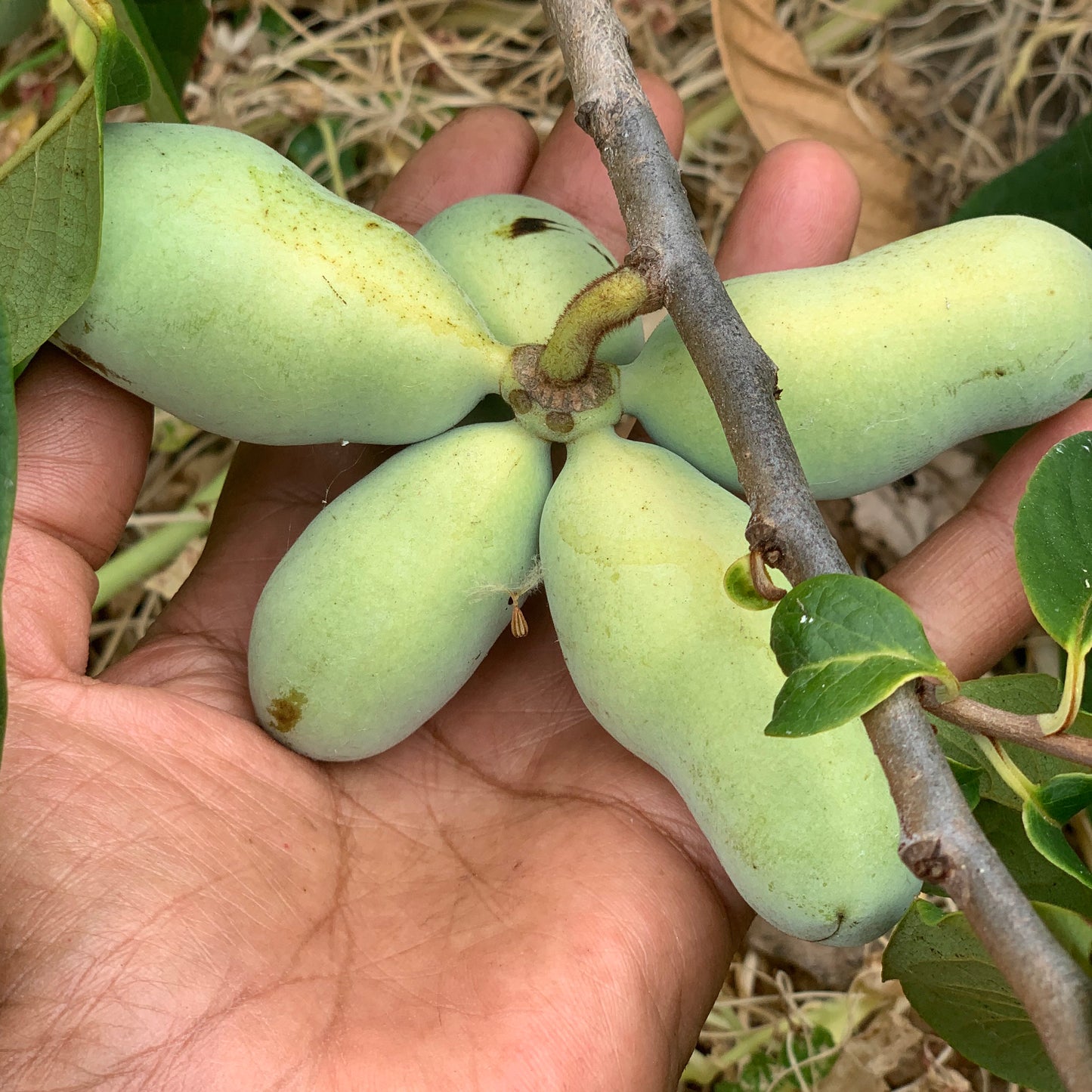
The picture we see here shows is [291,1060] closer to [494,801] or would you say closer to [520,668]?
[494,801]

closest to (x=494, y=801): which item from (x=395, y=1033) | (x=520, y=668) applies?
(x=520, y=668)

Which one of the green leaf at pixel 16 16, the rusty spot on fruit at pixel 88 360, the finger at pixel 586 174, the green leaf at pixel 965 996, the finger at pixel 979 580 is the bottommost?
the green leaf at pixel 965 996

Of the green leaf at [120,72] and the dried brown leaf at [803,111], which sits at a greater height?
the green leaf at [120,72]

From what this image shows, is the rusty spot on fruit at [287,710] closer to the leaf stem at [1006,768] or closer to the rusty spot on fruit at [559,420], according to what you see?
the rusty spot on fruit at [559,420]

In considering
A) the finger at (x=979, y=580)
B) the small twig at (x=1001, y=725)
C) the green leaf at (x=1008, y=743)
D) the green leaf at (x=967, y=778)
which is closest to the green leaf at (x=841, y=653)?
the small twig at (x=1001, y=725)

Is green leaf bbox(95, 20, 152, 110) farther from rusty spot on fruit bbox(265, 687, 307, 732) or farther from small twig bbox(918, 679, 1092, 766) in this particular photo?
small twig bbox(918, 679, 1092, 766)

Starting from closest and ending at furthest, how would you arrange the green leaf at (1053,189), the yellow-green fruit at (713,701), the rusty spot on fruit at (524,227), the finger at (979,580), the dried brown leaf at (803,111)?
1. the yellow-green fruit at (713,701)
2. the rusty spot on fruit at (524,227)
3. the finger at (979,580)
4. the green leaf at (1053,189)
5. the dried brown leaf at (803,111)

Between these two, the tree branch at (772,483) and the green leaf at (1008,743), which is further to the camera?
the green leaf at (1008,743)
